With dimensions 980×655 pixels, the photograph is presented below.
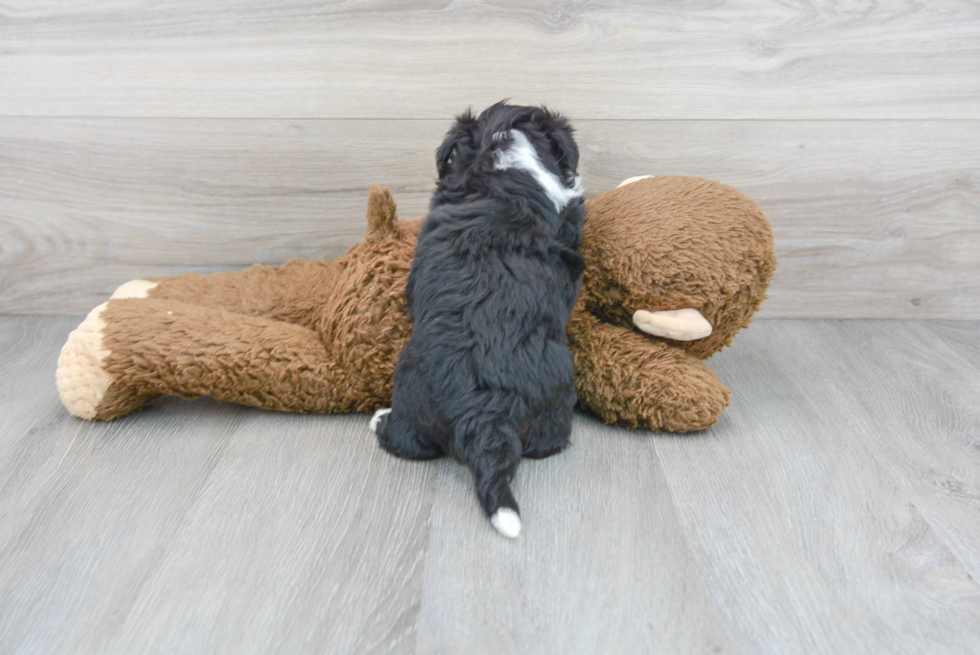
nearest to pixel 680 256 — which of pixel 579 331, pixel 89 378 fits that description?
pixel 579 331

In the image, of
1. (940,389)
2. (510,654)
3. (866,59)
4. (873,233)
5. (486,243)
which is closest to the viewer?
(510,654)

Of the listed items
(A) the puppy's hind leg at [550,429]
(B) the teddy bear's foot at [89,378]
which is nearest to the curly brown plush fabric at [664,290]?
(A) the puppy's hind leg at [550,429]

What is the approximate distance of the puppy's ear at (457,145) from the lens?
1123 millimetres

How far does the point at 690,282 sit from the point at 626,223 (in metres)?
0.14

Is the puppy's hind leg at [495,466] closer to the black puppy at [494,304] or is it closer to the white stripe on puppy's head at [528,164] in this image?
the black puppy at [494,304]

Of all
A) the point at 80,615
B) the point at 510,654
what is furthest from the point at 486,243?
the point at 80,615

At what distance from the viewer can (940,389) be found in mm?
1354

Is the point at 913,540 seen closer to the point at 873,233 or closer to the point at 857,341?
the point at 857,341

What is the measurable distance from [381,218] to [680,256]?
50 centimetres

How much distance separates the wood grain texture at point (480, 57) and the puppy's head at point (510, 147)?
1.23 feet

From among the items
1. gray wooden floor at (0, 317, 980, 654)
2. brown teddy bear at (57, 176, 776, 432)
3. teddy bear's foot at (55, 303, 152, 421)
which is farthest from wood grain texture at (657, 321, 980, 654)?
teddy bear's foot at (55, 303, 152, 421)

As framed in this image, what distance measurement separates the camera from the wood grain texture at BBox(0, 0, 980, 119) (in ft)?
4.74

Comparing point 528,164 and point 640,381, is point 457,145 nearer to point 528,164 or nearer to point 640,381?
point 528,164

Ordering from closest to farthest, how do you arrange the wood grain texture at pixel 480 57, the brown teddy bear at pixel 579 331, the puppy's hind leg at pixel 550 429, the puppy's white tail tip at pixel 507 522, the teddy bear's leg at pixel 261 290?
the puppy's white tail tip at pixel 507 522 → the puppy's hind leg at pixel 550 429 → the brown teddy bear at pixel 579 331 → the teddy bear's leg at pixel 261 290 → the wood grain texture at pixel 480 57
